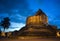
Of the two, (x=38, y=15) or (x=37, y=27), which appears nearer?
(x=37, y=27)

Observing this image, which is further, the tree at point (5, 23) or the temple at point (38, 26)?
the tree at point (5, 23)

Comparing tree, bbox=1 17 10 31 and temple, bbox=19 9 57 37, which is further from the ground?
tree, bbox=1 17 10 31

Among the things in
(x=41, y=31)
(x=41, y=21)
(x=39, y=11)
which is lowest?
(x=41, y=31)

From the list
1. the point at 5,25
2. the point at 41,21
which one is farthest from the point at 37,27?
the point at 5,25

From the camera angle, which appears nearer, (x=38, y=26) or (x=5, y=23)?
(x=38, y=26)

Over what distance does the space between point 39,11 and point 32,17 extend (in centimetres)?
295

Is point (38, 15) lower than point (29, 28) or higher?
higher

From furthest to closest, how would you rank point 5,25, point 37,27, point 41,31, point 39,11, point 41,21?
point 5,25, point 39,11, point 41,21, point 37,27, point 41,31

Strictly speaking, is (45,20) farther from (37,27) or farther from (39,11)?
(37,27)

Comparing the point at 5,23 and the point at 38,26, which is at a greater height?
the point at 5,23

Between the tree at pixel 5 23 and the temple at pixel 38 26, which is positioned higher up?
the tree at pixel 5 23

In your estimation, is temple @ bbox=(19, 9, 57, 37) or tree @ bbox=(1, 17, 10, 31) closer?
temple @ bbox=(19, 9, 57, 37)

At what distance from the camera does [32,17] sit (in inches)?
1518

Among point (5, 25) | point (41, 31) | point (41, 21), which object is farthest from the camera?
point (5, 25)
